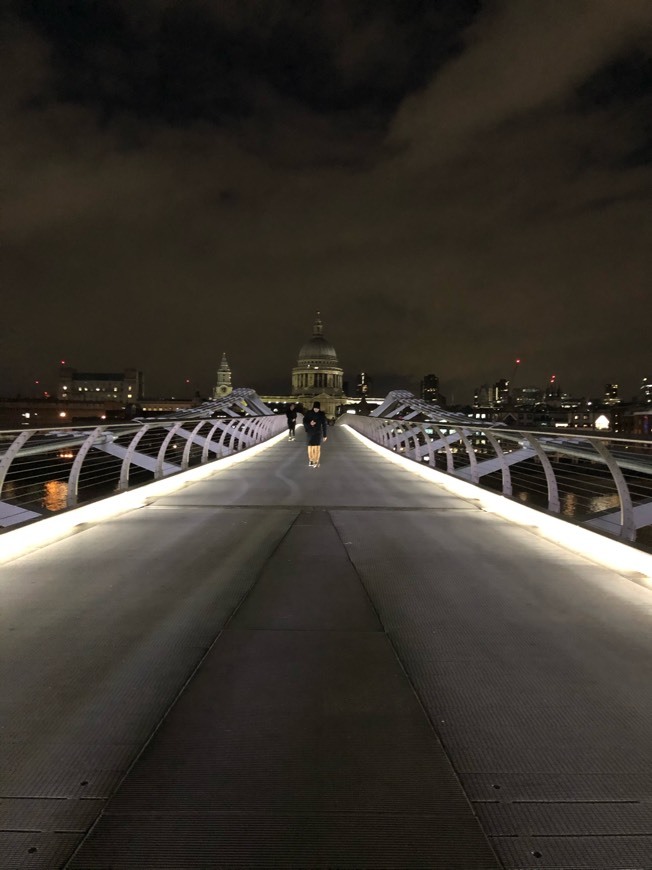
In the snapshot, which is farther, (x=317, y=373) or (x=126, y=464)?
(x=317, y=373)

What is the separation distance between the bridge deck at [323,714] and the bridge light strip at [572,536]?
219mm

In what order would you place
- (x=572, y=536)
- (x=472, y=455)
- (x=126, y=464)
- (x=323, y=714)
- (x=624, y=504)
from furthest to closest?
(x=472, y=455) < (x=126, y=464) < (x=572, y=536) < (x=624, y=504) < (x=323, y=714)

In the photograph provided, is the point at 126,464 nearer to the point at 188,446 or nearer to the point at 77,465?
the point at 77,465

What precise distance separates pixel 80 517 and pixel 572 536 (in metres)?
5.74

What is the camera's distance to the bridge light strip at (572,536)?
534cm

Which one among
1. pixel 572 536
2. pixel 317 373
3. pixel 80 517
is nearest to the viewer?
pixel 572 536

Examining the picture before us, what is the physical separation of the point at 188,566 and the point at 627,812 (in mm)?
4108

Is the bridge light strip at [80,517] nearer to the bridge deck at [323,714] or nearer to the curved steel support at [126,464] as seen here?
the curved steel support at [126,464]

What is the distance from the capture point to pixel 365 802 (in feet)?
7.36

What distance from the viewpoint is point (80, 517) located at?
7.55 meters

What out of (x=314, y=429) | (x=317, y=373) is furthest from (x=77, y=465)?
(x=317, y=373)

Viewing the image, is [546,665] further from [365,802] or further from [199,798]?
[199,798]

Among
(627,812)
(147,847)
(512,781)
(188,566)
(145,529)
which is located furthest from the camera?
(145,529)

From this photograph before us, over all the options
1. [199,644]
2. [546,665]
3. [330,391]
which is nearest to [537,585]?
[546,665]
